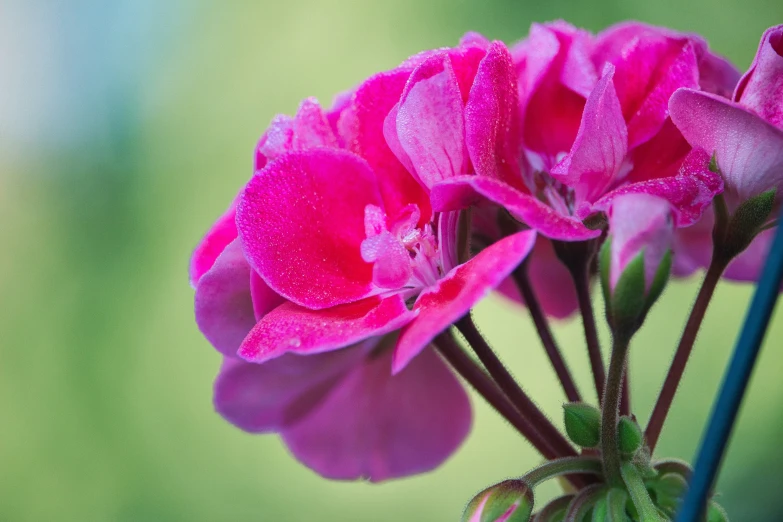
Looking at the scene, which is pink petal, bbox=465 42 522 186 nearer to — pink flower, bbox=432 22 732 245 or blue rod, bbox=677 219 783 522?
pink flower, bbox=432 22 732 245

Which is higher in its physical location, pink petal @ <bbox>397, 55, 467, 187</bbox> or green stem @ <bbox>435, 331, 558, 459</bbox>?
pink petal @ <bbox>397, 55, 467, 187</bbox>

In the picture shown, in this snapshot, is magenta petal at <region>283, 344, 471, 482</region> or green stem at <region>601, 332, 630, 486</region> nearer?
green stem at <region>601, 332, 630, 486</region>

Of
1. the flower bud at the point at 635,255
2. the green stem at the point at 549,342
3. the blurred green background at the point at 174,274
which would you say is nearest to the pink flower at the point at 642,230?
the flower bud at the point at 635,255

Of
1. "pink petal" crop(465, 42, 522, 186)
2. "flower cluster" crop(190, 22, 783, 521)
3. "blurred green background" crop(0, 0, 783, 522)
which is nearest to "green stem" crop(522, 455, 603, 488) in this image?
"flower cluster" crop(190, 22, 783, 521)

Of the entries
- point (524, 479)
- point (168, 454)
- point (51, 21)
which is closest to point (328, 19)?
point (51, 21)

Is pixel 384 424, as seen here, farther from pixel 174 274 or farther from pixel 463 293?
pixel 174 274

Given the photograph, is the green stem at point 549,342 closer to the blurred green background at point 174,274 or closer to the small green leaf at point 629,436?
the small green leaf at point 629,436

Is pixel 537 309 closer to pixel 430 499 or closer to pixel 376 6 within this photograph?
pixel 430 499
